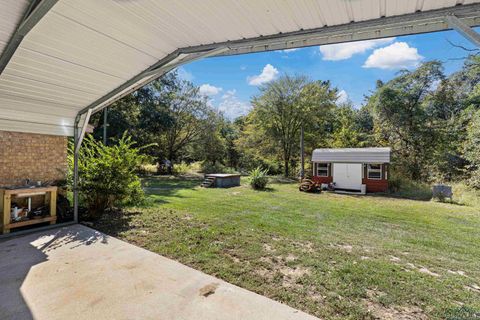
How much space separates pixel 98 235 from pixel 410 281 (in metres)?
5.09

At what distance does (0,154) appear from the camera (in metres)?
4.99

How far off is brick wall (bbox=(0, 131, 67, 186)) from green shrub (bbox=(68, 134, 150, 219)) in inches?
15.2

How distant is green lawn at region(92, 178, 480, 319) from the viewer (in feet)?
8.31

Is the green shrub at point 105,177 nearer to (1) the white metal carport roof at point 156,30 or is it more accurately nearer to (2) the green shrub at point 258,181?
(1) the white metal carport roof at point 156,30

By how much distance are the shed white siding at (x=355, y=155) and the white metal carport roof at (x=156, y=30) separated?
1095cm

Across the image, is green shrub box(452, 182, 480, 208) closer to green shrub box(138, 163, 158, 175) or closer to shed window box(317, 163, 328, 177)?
shed window box(317, 163, 328, 177)

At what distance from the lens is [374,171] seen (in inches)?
473

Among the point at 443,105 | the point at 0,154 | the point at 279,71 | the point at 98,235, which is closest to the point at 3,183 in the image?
the point at 0,154

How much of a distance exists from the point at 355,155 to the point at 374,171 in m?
1.21

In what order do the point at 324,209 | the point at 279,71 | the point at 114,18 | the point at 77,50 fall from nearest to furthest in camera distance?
the point at 114,18 → the point at 77,50 → the point at 324,209 → the point at 279,71

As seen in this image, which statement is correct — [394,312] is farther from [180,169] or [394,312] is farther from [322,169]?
[180,169]

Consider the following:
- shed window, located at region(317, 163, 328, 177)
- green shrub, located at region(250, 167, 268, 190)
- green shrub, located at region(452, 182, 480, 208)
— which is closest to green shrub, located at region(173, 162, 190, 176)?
green shrub, located at region(250, 167, 268, 190)

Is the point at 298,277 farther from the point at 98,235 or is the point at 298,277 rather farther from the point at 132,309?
the point at 98,235

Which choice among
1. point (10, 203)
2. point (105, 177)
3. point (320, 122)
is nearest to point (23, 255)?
point (10, 203)
